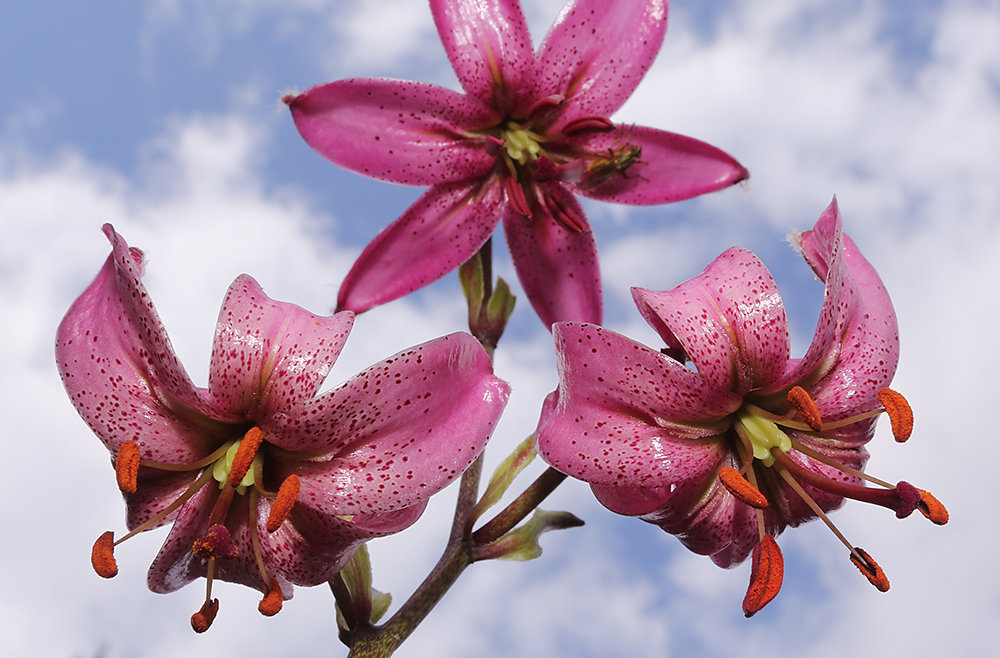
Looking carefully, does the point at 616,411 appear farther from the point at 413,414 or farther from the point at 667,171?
the point at 667,171

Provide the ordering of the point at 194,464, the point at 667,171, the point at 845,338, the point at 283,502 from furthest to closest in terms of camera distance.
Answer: the point at 667,171
the point at 845,338
the point at 194,464
the point at 283,502

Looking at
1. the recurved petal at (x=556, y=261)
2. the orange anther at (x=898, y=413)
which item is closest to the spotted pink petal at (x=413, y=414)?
the orange anther at (x=898, y=413)

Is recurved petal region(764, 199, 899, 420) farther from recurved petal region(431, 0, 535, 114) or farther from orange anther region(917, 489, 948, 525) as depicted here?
recurved petal region(431, 0, 535, 114)

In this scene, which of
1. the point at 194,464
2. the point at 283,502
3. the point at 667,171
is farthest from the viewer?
the point at 667,171

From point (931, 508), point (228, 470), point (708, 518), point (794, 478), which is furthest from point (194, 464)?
point (931, 508)

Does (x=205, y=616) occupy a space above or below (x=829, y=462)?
above

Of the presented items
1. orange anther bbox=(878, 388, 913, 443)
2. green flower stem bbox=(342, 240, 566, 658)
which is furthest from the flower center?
orange anther bbox=(878, 388, 913, 443)

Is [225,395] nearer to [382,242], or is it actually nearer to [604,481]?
[604,481]
